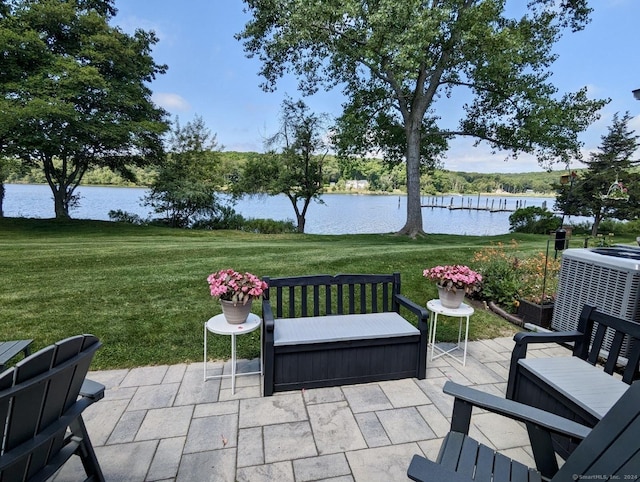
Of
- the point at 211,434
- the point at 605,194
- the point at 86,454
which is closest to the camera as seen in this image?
the point at 86,454

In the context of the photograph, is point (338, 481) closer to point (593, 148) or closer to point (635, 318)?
point (635, 318)

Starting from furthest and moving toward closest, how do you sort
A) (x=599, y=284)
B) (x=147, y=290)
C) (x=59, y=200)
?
(x=59, y=200) → (x=147, y=290) → (x=599, y=284)

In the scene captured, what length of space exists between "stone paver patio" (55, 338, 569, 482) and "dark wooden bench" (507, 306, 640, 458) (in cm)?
30

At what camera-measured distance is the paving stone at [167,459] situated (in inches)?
74.7

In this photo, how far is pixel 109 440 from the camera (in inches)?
85.0

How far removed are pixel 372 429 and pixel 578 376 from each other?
1.30 metres

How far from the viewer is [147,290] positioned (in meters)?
4.94

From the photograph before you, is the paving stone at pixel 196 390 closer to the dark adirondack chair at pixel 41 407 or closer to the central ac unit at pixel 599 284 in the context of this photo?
the dark adirondack chair at pixel 41 407

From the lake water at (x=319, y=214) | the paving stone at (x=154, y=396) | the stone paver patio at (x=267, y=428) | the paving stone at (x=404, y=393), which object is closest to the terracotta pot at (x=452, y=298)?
the stone paver patio at (x=267, y=428)

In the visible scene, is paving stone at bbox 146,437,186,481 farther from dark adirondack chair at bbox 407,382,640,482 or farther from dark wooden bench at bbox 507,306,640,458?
dark wooden bench at bbox 507,306,640,458

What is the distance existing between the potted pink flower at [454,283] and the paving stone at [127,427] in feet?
8.49

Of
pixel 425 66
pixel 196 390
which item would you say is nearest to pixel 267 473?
pixel 196 390

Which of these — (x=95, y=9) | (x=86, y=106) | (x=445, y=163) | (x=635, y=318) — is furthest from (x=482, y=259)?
(x=95, y=9)

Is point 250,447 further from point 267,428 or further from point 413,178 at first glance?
point 413,178
